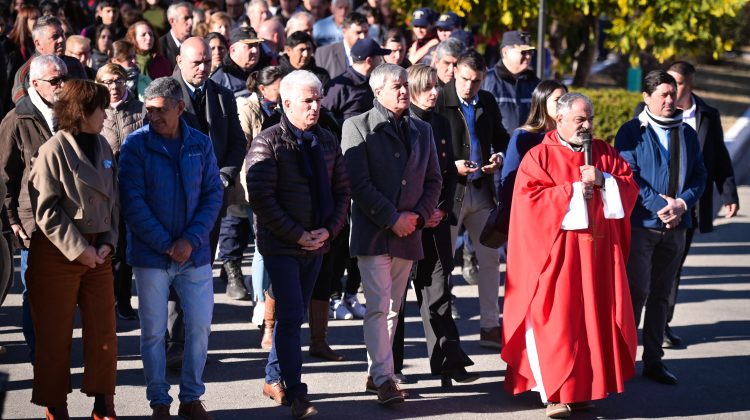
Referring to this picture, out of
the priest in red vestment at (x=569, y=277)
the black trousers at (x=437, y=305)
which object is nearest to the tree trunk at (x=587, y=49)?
the black trousers at (x=437, y=305)

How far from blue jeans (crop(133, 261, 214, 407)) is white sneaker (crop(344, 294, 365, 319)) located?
2833 mm

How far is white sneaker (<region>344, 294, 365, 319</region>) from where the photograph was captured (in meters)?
10.0

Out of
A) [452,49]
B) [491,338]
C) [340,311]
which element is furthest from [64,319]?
[452,49]

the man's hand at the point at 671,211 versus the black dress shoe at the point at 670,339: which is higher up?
the man's hand at the point at 671,211

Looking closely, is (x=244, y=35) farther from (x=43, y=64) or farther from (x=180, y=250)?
(x=180, y=250)

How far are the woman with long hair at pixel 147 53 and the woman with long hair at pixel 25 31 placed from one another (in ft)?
4.60

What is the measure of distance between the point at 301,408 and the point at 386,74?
83.4 inches

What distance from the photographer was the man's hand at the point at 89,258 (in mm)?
6828

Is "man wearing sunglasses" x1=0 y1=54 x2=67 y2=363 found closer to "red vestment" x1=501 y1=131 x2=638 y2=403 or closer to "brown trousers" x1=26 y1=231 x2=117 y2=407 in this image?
"brown trousers" x1=26 y1=231 x2=117 y2=407

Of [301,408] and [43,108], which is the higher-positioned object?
[43,108]

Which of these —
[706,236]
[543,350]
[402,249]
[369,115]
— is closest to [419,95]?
[369,115]

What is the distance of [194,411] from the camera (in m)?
7.21

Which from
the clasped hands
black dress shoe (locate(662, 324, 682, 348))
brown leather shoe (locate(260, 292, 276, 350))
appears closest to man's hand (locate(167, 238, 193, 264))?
the clasped hands

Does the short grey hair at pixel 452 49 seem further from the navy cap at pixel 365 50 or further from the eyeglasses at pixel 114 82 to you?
the eyeglasses at pixel 114 82
